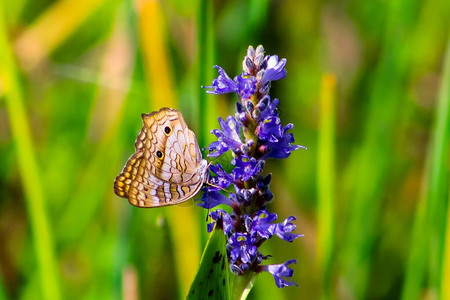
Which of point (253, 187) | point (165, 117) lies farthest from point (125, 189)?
point (253, 187)

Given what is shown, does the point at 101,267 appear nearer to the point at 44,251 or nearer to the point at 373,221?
the point at 44,251

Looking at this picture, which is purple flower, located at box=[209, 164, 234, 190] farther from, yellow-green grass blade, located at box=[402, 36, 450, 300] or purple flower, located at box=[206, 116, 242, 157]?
yellow-green grass blade, located at box=[402, 36, 450, 300]

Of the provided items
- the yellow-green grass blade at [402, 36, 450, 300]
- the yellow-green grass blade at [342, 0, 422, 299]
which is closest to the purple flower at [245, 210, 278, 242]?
the yellow-green grass blade at [402, 36, 450, 300]

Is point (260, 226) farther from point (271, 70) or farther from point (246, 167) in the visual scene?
point (271, 70)

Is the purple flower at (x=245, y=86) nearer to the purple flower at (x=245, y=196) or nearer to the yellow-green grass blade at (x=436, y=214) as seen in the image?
the purple flower at (x=245, y=196)

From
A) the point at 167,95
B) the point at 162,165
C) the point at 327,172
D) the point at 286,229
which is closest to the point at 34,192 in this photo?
the point at 167,95
